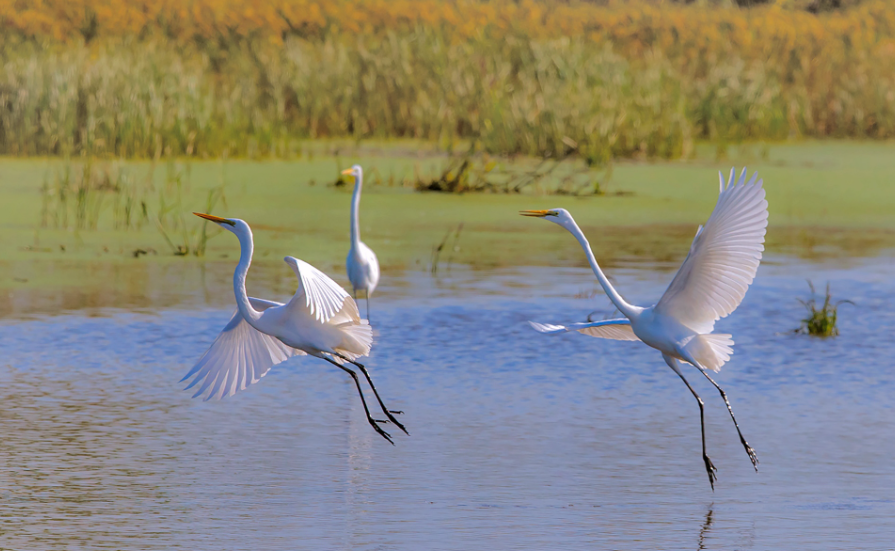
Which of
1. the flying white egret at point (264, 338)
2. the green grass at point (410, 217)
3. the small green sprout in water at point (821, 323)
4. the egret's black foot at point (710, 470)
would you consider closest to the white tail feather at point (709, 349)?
the egret's black foot at point (710, 470)

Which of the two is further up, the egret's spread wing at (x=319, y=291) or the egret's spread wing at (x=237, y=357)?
the egret's spread wing at (x=319, y=291)

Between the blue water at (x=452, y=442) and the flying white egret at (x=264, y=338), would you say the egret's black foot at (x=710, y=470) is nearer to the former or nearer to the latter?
the blue water at (x=452, y=442)

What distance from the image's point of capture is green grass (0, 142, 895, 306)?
9438mm

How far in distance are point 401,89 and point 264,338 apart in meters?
10.6

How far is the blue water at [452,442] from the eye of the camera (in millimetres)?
3920

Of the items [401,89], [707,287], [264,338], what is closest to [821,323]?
[707,287]

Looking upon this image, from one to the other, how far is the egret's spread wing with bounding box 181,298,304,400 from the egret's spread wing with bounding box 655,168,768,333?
1.51 m

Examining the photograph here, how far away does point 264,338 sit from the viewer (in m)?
5.31

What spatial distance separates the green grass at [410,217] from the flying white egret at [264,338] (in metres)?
3.30

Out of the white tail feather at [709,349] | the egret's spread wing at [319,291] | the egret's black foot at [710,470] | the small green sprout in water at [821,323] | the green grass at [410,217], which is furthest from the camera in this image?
the green grass at [410,217]

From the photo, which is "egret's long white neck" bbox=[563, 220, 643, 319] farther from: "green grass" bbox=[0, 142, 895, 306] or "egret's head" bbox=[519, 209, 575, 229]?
"green grass" bbox=[0, 142, 895, 306]

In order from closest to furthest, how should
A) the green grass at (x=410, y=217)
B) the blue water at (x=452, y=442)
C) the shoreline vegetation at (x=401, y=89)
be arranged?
the blue water at (x=452, y=442), the green grass at (x=410, y=217), the shoreline vegetation at (x=401, y=89)

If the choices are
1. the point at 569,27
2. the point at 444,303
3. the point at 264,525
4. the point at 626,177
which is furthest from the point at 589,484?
the point at 569,27

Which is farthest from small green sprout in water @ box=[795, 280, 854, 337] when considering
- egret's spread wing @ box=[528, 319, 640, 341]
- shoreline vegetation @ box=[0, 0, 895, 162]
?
shoreline vegetation @ box=[0, 0, 895, 162]
